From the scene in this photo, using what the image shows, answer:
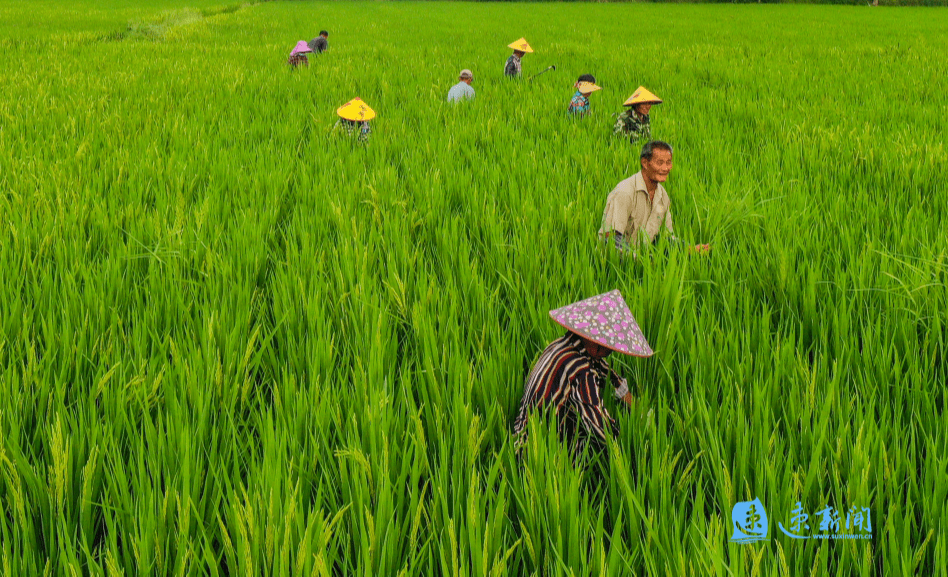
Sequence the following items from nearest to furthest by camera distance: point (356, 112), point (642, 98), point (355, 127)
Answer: point (642, 98), point (356, 112), point (355, 127)

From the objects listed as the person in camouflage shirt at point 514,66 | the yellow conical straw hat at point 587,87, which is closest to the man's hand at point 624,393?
the yellow conical straw hat at point 587,87

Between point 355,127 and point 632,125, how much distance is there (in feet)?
7.05

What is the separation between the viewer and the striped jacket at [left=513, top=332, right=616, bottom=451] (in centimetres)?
118

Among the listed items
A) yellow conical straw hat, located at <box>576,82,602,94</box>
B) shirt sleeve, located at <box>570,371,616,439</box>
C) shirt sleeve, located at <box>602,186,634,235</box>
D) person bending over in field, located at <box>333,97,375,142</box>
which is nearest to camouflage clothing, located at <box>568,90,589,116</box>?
yellow conical straw hat, located at <box>576,82,602,94</box>

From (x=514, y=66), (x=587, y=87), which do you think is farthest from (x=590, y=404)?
(x=514, y=66)

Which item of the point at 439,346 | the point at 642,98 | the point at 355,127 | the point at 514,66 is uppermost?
the point at 514,66

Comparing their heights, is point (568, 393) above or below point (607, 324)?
below

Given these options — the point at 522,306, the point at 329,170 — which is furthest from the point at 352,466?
the point at 329,170

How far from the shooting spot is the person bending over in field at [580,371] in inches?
46.9

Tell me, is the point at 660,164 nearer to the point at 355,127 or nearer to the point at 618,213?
the point at 618,213

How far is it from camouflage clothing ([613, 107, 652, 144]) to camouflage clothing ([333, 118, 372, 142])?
1926 mm

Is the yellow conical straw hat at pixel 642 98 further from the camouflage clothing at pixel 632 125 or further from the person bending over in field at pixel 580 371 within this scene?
the person bending over in field at pixel 580 371

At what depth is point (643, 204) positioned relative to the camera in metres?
2.38

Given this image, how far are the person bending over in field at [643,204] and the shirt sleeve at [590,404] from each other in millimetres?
1123
